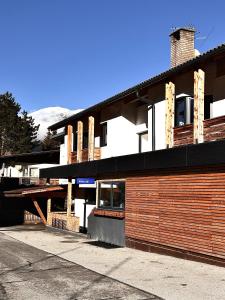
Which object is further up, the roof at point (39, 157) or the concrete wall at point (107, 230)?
the roof at point (39, 157)

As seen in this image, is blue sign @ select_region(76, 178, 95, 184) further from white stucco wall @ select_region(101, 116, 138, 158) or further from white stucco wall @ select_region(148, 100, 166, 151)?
white stucco wall @ select_region(148, 100, 166, 151)

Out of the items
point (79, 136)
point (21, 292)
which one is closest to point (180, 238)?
point (21, 292)

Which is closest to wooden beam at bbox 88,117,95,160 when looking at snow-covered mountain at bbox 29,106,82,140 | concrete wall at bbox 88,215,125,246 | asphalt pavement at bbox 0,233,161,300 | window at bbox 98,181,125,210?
window at bbox 98,181,125,210

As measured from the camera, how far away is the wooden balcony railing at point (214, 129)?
13.4 m

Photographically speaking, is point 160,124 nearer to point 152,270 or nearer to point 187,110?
point 187,110

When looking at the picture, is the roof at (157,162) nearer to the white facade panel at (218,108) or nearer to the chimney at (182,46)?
the white facade panel at (218,108)

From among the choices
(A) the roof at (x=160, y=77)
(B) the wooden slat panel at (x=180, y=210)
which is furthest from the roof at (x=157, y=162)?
(A) the roof at (x=160, y=77)

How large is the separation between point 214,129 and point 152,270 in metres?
4.52

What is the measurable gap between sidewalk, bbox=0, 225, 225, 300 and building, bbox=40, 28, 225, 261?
29.2 inches

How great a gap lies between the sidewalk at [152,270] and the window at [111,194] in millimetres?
1848

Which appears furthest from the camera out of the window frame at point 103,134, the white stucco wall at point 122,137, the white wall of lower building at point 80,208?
the white wall of lower building at point 80,208

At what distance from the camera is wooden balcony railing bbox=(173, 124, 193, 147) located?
48.9 feet

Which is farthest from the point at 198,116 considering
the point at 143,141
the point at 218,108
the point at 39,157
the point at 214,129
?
the point at 39,157

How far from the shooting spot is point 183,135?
15180 millimetres
